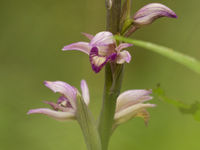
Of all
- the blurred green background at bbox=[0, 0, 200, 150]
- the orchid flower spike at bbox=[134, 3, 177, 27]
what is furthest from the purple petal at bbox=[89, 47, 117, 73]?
the blurred green background at bbox=[0, 0, 200, 150]

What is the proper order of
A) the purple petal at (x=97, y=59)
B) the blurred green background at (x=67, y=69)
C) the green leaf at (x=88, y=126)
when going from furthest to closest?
the blurred green background at (x=67, y=69), the green leaf at (x=88, y=126), the purple petal at (x=97, y=59)

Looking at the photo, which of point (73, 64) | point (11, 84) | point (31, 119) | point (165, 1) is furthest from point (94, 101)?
point (165, 1)

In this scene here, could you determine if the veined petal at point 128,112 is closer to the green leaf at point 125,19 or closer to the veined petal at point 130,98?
the veined petal at point 130,98

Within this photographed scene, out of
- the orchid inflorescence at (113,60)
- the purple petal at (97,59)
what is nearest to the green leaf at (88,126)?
the orchid inflorescence at (113,60)

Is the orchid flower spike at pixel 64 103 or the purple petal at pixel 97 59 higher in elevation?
the purple petal at pixel 97 59

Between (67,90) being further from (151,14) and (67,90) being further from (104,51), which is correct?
(151,14)
